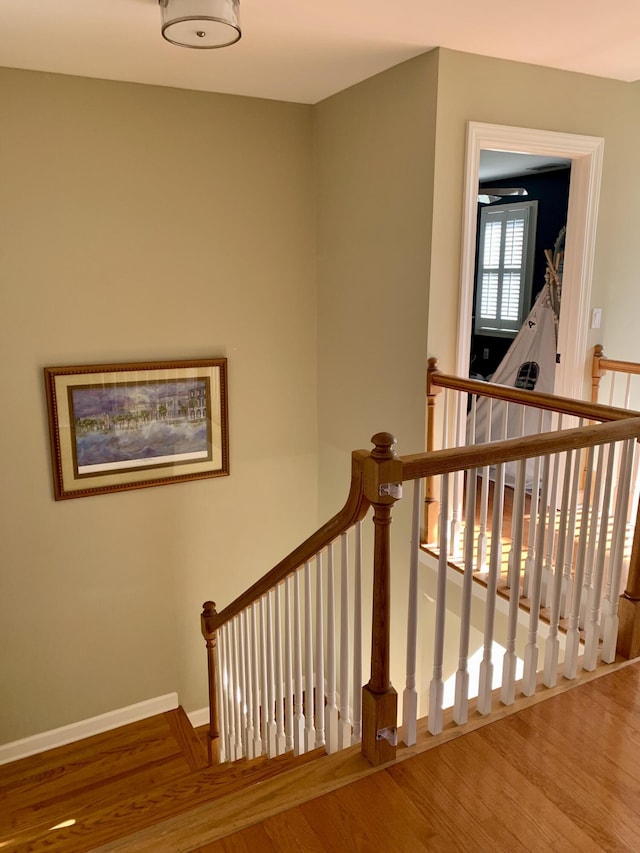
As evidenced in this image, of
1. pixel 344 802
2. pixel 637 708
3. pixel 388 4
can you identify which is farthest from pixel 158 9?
pixel 637 708

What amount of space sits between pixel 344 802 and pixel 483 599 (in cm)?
172

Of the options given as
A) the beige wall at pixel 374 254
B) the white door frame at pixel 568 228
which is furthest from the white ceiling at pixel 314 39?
the white door frame at pixel 568 228

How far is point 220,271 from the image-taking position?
4238mm

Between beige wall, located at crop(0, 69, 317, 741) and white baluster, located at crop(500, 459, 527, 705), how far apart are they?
2703 mm

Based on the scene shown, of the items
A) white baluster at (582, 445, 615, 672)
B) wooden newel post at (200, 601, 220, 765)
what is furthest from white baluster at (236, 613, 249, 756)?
white baluster at (582, 445, 615, 672)

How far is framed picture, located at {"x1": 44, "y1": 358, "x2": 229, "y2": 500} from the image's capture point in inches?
155

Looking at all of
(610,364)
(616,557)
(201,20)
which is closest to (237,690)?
(616,557)

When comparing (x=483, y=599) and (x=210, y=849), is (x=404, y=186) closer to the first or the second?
(x=483, y=599)

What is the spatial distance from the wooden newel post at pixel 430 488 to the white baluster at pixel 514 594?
1.53 meters

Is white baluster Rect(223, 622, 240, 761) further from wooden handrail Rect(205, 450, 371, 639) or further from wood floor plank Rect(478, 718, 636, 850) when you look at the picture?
wood floor plank Rect(478, 718, 636, 850)

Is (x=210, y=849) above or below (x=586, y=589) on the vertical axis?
below

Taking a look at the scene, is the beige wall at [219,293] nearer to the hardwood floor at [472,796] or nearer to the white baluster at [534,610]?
the white baluster at [534,610]

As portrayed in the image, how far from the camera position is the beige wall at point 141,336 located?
3734 millimetres

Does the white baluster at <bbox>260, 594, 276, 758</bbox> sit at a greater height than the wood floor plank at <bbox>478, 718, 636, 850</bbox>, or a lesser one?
lesser
